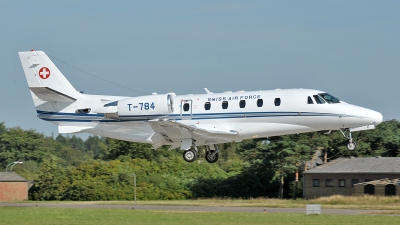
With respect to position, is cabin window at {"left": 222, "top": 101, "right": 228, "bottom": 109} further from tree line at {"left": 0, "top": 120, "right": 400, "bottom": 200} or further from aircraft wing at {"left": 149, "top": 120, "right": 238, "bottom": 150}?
tree line at {"left": 0, "top": 120, "right": 400, "bottom": 200}

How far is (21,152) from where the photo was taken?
117125mm

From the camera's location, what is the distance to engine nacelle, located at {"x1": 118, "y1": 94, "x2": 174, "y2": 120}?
37.3m

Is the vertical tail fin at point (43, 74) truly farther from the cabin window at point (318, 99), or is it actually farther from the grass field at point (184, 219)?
the cabin window at point (318, 99)

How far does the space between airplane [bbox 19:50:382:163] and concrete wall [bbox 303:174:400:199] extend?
2080 cm

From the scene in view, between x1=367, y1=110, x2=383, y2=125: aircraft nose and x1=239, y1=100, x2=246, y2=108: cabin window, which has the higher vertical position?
x1=239, y1=100, x2=246, y2=108: cabin window

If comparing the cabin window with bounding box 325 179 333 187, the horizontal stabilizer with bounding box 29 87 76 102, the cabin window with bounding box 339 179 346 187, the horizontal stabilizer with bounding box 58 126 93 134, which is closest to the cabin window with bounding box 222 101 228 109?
the horizontal stabilizer with bounding box 58 126 93 134

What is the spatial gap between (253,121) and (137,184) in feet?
91.4

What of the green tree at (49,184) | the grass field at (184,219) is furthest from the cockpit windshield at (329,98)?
the green tree at (49,184)

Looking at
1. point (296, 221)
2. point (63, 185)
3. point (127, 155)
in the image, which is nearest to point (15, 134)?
point (127, 155)

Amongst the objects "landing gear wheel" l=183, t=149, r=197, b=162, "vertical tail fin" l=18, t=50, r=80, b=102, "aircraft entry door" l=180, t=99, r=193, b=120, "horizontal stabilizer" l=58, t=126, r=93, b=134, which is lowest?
"landing gear wheel" l=183, t=149, r=197, b=162

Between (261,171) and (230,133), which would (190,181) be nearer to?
(261,171)

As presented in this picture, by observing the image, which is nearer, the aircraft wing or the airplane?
the airplane

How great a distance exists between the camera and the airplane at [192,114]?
35969 millimetres

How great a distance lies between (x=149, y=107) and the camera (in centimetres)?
3738
